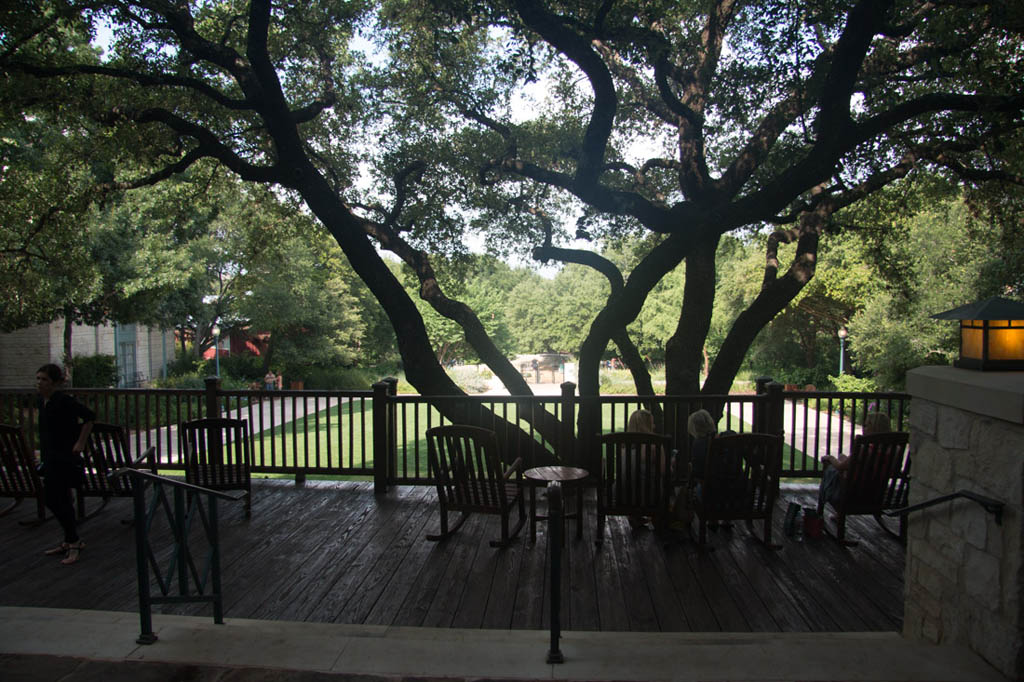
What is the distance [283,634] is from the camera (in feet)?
11.3

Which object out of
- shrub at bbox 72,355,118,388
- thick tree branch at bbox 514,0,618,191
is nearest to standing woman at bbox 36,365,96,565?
thick tree branch at bbox 514,0,618,191

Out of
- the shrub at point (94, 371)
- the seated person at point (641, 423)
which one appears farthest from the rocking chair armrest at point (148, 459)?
the shrub at point (94, 371)

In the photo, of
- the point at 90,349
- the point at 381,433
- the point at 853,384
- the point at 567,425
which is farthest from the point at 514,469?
the point at 853,384

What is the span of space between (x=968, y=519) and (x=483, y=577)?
9.23 feet

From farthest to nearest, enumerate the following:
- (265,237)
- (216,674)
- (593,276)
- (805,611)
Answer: (593,276) → (265,237) → (805,611) → (216,674)

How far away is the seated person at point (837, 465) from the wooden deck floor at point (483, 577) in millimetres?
408

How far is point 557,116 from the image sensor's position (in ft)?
36.9

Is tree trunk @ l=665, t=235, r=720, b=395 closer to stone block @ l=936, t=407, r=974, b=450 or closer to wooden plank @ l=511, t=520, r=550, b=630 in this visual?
wooden plank @ l=511, t=520, r=550, b=630

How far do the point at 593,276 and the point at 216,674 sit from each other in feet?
129

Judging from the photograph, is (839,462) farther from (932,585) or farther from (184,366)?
(184,366)

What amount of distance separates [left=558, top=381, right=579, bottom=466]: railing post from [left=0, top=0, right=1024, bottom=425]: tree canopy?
5.97 feet

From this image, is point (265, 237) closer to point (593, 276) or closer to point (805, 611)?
point (805, 611)

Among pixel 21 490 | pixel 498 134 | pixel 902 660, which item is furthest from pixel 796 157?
pixel 21 490

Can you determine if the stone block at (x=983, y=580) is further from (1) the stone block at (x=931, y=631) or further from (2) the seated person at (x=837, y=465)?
(2) the seated person at (x=837, y=465)
